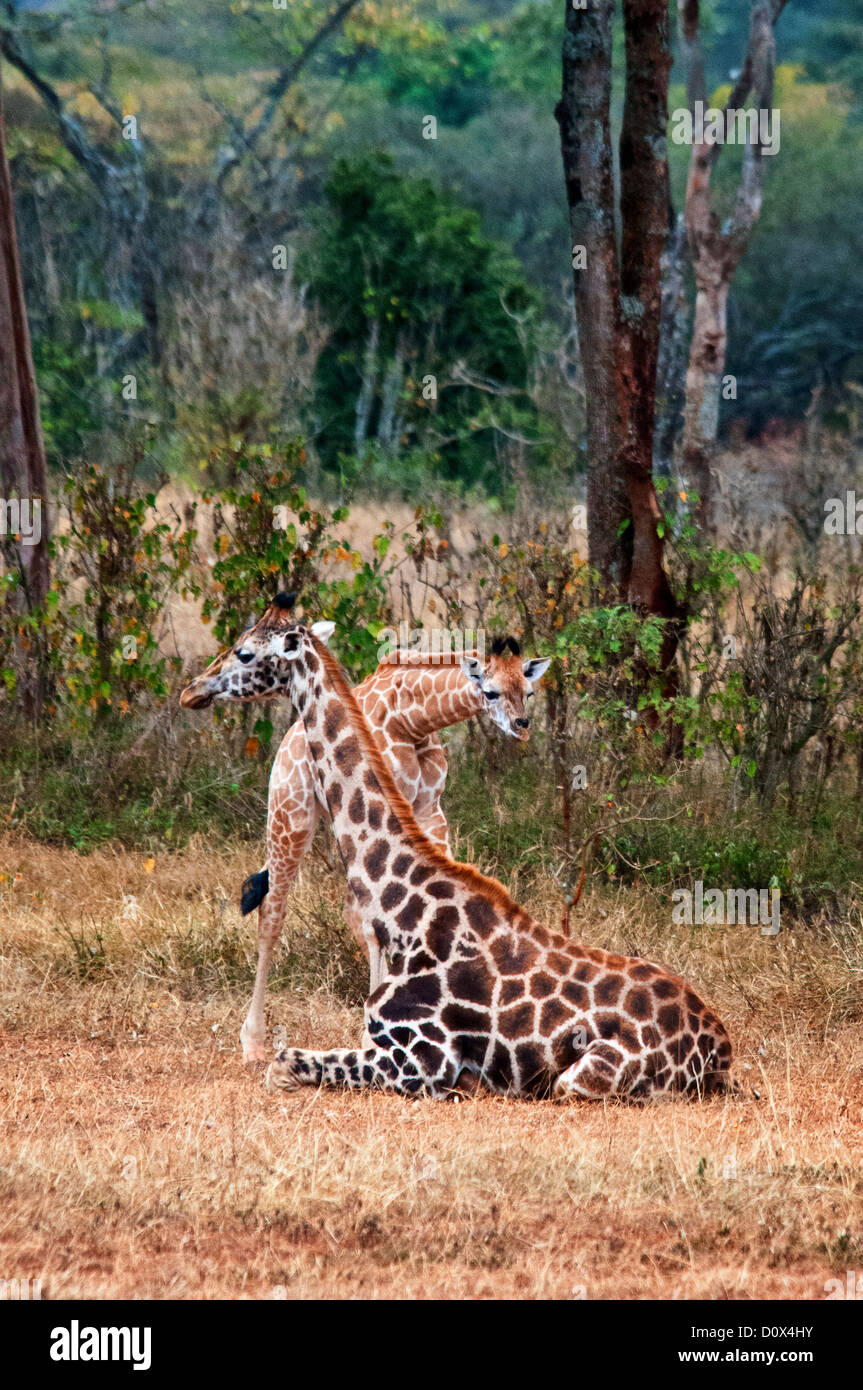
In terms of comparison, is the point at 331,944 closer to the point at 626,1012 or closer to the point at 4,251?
the point at 626,1012

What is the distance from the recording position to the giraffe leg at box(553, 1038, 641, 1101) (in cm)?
566

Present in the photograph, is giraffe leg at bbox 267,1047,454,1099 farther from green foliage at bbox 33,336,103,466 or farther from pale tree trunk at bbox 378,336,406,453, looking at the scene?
green foliage at bbox 33,336,103,466

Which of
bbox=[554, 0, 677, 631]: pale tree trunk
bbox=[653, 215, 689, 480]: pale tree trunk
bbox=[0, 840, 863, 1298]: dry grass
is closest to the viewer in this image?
bbox=[0, 840, 863, 1298]: dry grass

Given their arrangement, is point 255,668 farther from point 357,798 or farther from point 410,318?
point 410,318

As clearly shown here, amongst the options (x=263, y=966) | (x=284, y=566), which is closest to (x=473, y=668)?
(x=263, y=966)

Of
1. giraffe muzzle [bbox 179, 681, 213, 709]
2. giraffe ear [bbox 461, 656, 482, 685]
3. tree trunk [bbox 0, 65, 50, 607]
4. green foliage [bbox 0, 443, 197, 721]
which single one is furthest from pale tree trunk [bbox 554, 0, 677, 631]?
tree trunk [bbox 0, 65, 50, 607]

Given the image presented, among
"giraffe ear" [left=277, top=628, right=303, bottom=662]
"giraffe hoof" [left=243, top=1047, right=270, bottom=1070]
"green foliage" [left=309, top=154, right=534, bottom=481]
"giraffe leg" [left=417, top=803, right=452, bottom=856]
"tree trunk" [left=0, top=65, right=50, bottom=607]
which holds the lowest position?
"giraffe hoof" [left=243, top=1047, right=270, bottom=1070]

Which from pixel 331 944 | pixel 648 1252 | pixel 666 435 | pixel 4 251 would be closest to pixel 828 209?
pixel 666 435

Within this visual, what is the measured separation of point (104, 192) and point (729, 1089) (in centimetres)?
2558

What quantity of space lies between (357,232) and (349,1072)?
20.8 m

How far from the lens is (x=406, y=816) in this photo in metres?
6.07

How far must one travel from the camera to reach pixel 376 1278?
14.5 ft

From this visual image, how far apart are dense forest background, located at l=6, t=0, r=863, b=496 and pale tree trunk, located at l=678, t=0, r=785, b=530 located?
216 cm

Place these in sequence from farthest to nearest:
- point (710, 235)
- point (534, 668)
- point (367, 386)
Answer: point (367, 386), point (710, 235), point (534, 668)
